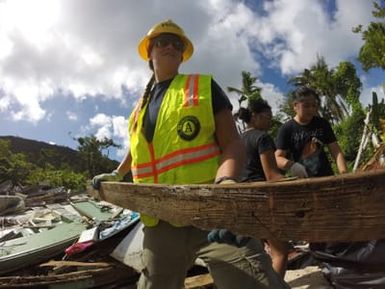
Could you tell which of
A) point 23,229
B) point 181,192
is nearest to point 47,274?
point 23,229

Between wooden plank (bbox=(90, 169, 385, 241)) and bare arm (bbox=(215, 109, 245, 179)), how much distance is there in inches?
22.7

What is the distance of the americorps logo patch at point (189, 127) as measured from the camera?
2.19 meters

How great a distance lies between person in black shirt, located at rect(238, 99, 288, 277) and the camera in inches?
149

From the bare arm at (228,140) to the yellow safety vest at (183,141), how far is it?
29 millimetres

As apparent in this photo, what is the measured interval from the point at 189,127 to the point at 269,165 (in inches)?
67.5

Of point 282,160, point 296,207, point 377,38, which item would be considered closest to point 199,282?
point 282,160

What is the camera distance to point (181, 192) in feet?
4.86

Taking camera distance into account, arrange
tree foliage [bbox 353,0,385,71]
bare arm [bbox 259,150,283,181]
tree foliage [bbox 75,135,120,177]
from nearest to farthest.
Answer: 1. bare arm [bbox 259,150,283,181]
2. tree foliage [bbox 353,0,385,71]
3. tree foliage [bbox 75,135,120,177]

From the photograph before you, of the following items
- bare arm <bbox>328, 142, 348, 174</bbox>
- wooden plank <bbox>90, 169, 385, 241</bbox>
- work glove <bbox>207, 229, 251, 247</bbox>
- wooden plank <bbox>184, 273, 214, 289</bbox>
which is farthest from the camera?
wooden plank <bbox>184, 273, 214, 289</bbox>

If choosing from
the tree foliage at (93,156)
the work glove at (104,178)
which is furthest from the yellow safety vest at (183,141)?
the tree foliage at (93,156)

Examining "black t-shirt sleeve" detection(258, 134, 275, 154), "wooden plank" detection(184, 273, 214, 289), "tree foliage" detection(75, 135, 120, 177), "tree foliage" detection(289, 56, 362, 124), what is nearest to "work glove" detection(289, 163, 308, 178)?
"black t-shirt sleeve" detection(258, 134, 275, 154)

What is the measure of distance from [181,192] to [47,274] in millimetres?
Answer: 4889

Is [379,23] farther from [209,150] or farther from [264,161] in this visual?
[209,150]

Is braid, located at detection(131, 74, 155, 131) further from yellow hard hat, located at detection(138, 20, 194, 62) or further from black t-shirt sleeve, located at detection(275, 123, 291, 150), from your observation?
black t-shirt sleeve, located at detection(275, 123, 291, 150)
